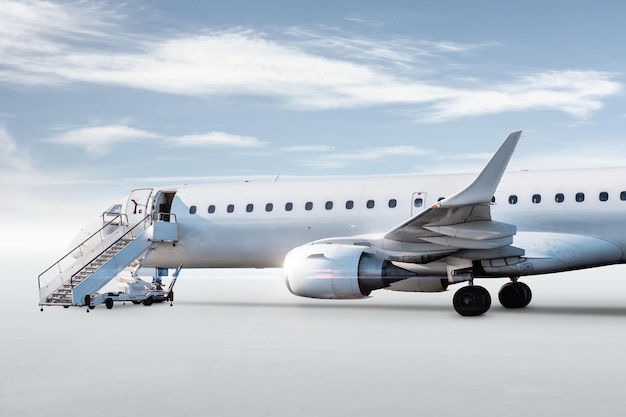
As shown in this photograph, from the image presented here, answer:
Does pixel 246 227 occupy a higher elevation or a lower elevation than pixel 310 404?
higher

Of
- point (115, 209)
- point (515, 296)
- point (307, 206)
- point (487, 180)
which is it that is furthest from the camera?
point (115, 209)

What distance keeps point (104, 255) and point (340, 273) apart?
8318mm

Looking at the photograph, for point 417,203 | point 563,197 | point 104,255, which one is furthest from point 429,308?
point 104,255

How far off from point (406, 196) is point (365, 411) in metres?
14.1

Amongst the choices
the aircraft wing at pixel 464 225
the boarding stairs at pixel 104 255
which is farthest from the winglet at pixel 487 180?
the boarding stairs at pixel 104 255

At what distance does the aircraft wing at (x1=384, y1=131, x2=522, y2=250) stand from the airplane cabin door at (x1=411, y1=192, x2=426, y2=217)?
1.92m

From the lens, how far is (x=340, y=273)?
18484 mm

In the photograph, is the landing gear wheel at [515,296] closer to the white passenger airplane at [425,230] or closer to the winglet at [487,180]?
the white passenger airplane at [425,230]

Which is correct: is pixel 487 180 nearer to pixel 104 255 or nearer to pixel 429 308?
pixel 429 308

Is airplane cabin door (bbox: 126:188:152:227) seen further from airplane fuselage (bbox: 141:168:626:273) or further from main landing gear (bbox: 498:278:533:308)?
main landing gear (bbox: 498:278:533:308)

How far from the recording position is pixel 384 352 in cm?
1178

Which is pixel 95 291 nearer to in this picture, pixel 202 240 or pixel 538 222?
pixel 202 240

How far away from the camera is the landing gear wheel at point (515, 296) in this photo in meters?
21.1

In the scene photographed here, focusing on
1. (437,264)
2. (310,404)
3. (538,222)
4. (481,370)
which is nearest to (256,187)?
(437,264)
